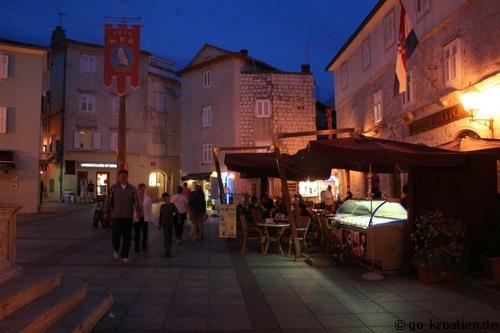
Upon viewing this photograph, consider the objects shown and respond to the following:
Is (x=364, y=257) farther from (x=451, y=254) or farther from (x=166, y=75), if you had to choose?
(x=166, y=75)

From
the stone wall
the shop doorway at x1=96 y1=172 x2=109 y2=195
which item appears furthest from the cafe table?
the shop doorway at x1=96 y1=172 x2=109 y2=195

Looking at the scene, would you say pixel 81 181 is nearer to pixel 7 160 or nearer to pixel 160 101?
pixel 160 101

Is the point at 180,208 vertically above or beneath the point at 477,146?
beneath

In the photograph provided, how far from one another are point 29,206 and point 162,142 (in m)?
19.8

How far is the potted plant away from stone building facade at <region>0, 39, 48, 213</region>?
2240 cm

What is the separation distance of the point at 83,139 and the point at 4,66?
15384 mm

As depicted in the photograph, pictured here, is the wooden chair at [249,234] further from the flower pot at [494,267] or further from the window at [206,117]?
the window at [206,117]

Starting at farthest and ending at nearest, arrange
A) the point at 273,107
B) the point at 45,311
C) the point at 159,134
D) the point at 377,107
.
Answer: the point at 159,134
the point at 273,107
the point at 377,107
the point at 45,311

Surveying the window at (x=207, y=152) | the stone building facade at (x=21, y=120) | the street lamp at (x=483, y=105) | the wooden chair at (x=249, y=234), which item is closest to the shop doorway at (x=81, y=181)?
the window at (x=207, y=152)

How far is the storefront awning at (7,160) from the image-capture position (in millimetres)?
24531

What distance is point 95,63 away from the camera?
4034 centimetres

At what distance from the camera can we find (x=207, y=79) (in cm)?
3531

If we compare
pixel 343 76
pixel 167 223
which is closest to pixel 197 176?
pixel 343 76

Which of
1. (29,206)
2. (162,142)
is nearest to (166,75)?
(162,142)
